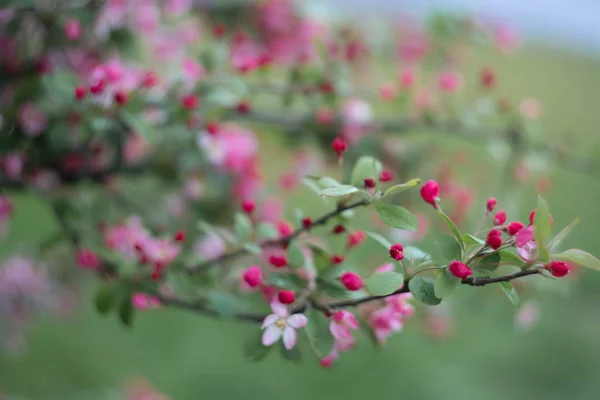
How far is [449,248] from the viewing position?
592 mm

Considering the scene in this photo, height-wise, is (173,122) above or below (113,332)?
above

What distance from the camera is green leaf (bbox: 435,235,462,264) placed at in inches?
23.2

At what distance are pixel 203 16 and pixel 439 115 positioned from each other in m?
0.61

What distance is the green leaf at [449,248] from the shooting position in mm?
589

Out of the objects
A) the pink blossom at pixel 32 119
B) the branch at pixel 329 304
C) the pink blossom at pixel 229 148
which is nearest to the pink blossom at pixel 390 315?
the branch at pixel 329 304

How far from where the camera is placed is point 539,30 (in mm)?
5984

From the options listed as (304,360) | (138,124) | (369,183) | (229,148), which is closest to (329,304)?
(369,183)

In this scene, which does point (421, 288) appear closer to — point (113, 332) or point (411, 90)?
point (411, 90)

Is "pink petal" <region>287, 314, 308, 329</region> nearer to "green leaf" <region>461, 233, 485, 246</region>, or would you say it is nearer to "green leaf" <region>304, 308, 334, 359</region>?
"green leaf" <region>304, 308, 334, 359</region>

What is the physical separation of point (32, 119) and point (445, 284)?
69cm

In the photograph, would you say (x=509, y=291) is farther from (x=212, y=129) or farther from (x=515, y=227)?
(x=212, y=129)

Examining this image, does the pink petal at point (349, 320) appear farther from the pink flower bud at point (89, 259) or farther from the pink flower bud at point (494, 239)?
the pink flower bud at point (89, 259)

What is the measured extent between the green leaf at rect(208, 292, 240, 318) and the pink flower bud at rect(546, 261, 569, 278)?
1.22 ft

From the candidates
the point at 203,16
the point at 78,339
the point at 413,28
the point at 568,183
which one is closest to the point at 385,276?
the point at 203,16
